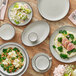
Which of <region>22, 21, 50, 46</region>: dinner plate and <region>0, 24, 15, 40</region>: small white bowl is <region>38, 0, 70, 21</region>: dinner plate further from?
<region>0, 24, 15, 40</region>: small white bowl

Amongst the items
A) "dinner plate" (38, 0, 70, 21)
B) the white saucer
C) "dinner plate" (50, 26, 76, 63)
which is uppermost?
"dinner plate" (38, 0, 70, 21)

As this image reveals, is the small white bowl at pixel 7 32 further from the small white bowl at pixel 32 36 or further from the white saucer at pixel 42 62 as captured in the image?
the white saucer at pixel 42 62

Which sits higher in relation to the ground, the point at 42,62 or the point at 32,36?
the point at 32,36

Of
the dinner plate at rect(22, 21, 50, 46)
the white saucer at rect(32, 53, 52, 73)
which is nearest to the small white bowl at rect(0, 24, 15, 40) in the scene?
the dinner plate at rect(22, 21, 50, 46)

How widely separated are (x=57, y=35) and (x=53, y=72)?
19.2 inches

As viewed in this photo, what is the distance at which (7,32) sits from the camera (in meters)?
2.93

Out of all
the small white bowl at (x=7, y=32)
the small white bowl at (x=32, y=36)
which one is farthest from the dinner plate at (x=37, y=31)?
the small white bowl at (x=7, y=32)

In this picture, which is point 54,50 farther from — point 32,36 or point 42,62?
point 32,36

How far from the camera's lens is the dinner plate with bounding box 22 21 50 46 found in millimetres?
2877

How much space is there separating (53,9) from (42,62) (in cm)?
73

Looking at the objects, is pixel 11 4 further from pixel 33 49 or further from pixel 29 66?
pixel 29 66

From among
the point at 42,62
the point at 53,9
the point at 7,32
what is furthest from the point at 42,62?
the point at 53,9

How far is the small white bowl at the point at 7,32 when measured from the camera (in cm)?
291

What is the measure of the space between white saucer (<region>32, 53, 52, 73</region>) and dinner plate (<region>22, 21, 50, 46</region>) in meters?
0.19
